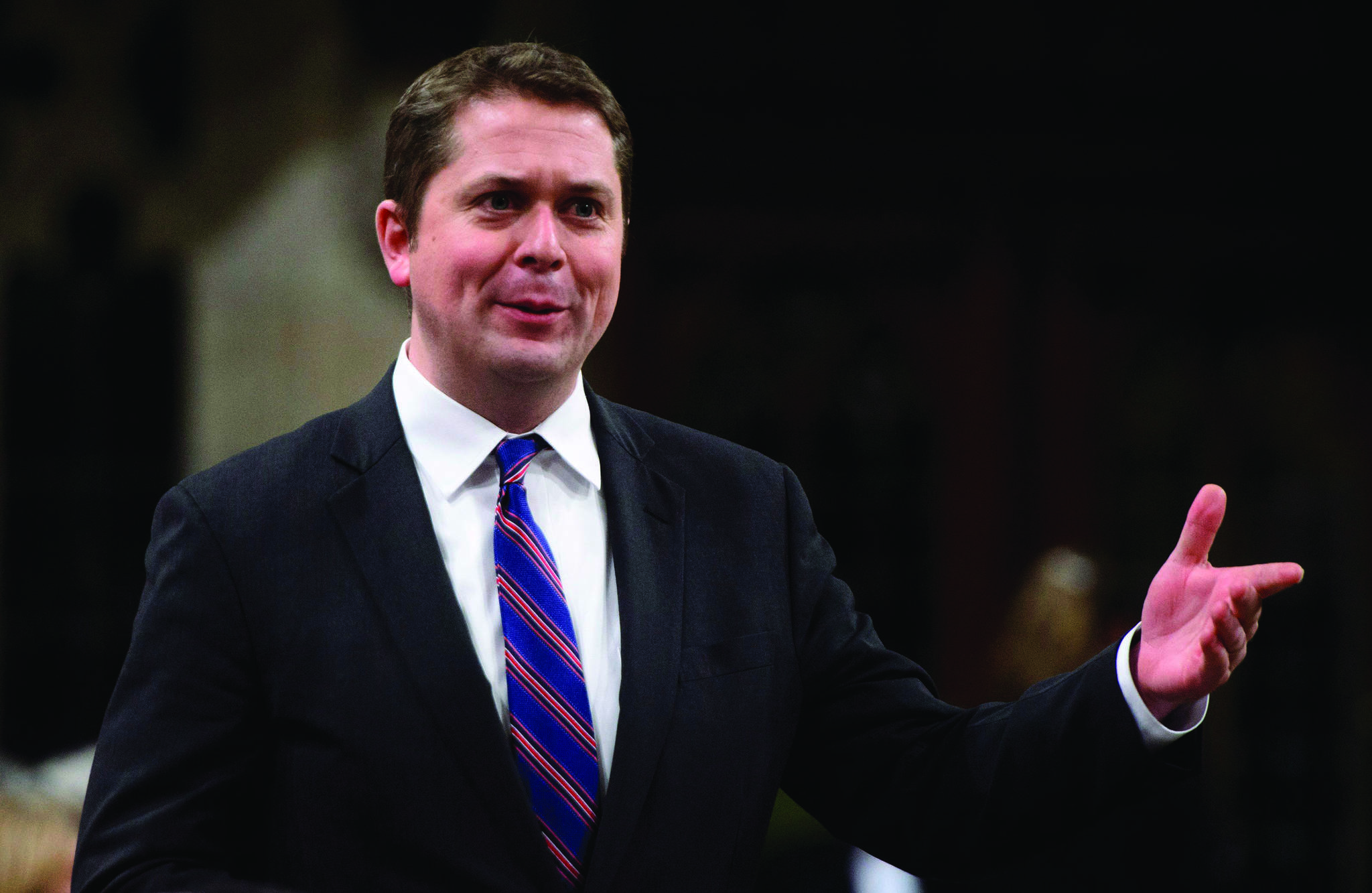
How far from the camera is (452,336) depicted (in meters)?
1.52

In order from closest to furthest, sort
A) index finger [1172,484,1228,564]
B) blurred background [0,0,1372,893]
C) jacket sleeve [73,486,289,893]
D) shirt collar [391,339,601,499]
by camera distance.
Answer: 1. jacket sleeve [73,486,289,893]
2. index finger [1172,484,1228,564]
3. shirt collar [391,339,601,499]
4. blurred background [0,0,1372,893]

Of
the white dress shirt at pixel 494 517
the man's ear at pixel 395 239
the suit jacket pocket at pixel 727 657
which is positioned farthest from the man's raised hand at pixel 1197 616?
the man's ear at pixel 395 239

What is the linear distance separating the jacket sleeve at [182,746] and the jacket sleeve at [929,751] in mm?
574

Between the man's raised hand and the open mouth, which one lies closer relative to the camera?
the man's raised hand

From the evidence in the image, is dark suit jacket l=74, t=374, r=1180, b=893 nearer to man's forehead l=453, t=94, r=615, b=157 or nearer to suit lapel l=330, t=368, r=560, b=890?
suit lapel l=330, t=368, r=560, b=890

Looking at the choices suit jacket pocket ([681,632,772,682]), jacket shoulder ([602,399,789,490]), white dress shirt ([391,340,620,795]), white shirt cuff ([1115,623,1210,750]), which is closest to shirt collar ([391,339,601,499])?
white dress shirt ([391,340,620,795])

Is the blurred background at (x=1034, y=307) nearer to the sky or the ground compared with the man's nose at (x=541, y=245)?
nearer to the sky

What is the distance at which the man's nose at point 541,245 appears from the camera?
1.48m

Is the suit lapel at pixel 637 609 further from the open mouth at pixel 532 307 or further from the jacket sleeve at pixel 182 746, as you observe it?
the jacket sleeve at pixel 182 746

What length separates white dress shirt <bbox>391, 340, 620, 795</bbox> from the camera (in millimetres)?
1474

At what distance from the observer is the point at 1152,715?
4.82ft

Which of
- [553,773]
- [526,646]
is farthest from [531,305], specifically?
[553,773]

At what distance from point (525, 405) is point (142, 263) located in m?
3.39

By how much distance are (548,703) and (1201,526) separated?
0.64 metres
